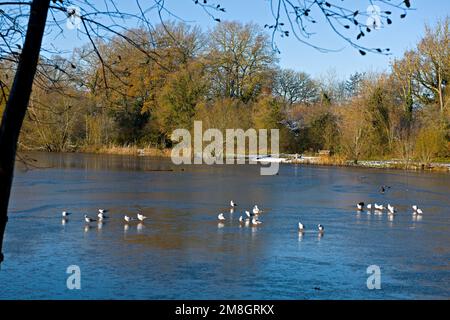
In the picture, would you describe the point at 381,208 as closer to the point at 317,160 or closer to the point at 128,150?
the point at 317,160

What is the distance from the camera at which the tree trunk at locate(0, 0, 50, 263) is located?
2.93 metres

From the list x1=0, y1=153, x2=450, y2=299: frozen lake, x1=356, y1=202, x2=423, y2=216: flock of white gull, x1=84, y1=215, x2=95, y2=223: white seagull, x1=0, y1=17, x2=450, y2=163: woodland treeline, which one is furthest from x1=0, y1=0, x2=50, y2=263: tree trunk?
x1=0, y1=17, x2=450, y2=163: woodland treeline

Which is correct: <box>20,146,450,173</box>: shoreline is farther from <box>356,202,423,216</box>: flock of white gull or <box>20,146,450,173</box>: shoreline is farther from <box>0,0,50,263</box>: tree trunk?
<box>0,0,50,263</box>: tree trunk

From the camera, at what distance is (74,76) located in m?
3.88

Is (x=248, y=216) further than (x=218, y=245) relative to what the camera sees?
Yes

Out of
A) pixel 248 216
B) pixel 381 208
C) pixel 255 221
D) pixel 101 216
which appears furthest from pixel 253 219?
pixel 381 208

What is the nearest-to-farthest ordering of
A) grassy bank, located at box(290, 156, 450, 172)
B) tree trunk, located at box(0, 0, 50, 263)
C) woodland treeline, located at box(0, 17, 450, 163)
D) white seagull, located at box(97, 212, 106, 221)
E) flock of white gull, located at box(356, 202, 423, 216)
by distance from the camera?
tree trunk, located at box(0, 0, 50, 263) → white seagull, located at box(97, 212, 106, 221) → flock of white gull, located at box(356, 202, 423, 216) → grassy bank, located at box(290, 156, 450, 172) → woodland treeline, located at box(0, 17, 450, 163)

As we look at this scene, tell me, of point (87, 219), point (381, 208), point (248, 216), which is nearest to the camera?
point (87, 219)

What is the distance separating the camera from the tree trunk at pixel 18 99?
9.61ft

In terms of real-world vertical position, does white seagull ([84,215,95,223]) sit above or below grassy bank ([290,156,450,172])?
below

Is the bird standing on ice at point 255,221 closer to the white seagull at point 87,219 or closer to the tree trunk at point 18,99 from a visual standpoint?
the white seagull at point 87,219

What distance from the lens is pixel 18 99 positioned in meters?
2.96

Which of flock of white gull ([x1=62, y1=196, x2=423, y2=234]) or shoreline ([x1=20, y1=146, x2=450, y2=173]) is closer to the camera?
flock of white gull ([x1=62, y1=196, x2=423, y2=234])

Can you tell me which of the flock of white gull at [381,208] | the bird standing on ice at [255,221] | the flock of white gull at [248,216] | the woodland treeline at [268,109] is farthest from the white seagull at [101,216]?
the woodland treeline at [268,109]
